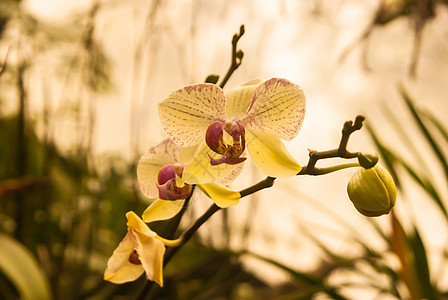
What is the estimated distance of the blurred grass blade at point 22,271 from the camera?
1.58 feet

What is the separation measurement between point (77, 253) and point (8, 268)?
202 millimetres

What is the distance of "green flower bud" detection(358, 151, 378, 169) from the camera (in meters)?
0.16

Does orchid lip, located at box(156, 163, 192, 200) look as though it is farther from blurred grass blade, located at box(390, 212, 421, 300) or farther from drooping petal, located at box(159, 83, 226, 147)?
blurred grass blade, located at box(390, 212, 421, 300)

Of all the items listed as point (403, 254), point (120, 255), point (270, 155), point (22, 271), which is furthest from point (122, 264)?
point (403, 254)

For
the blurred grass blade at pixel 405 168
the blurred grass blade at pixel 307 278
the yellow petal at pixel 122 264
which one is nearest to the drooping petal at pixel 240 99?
the yellow petal at pixel 122 264

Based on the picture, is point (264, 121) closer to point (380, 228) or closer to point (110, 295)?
point (110, 295)

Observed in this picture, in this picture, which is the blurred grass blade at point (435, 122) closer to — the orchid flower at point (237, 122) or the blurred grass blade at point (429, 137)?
the blurred grass blade at point (429, 137)

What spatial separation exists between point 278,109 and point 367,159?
8 centimetres

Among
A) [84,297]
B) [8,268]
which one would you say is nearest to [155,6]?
[8,268]

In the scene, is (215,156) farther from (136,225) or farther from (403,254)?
(403,254)

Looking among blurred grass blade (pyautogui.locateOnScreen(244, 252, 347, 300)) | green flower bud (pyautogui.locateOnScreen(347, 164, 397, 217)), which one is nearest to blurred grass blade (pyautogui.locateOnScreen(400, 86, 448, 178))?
blurred grass blade (pyautogui.locateOnScreen(244, 252, 347, 300))

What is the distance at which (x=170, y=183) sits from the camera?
205 millimetres

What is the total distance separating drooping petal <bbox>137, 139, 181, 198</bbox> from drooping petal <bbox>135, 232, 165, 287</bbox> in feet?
0.18

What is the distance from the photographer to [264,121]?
23 centimetres
